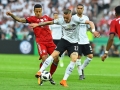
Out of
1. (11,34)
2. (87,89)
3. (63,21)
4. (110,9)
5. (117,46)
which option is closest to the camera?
(87,89)

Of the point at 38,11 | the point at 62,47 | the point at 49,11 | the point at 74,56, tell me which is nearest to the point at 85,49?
the point at 38,11

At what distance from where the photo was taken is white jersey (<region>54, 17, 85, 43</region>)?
535 inches

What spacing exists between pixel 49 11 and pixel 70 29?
24.3m

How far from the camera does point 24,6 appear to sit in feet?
128

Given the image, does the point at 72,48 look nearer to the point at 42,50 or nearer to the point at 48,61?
the point at 48,61

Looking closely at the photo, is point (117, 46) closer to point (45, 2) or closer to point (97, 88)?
point (45, 2)

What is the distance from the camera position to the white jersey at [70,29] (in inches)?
535

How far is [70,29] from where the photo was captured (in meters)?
13.7

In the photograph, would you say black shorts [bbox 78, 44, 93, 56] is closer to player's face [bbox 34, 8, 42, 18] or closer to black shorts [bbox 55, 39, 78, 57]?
player's face [bbox 34, 8, 42, 18]

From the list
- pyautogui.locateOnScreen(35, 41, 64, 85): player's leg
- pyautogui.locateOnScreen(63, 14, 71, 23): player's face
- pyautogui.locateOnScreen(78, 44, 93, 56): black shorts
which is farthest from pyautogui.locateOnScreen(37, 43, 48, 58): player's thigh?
pyautogui.locateOnScreen(78, 44, 93, 56): black shorts

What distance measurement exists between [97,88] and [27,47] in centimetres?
2095

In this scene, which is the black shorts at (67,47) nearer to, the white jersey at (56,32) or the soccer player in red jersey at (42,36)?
the soccer player in red jersey at (42,36)

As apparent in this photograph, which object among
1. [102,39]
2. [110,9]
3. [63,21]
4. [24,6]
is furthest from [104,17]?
[63,21]

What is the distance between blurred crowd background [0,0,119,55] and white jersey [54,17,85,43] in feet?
69.1
